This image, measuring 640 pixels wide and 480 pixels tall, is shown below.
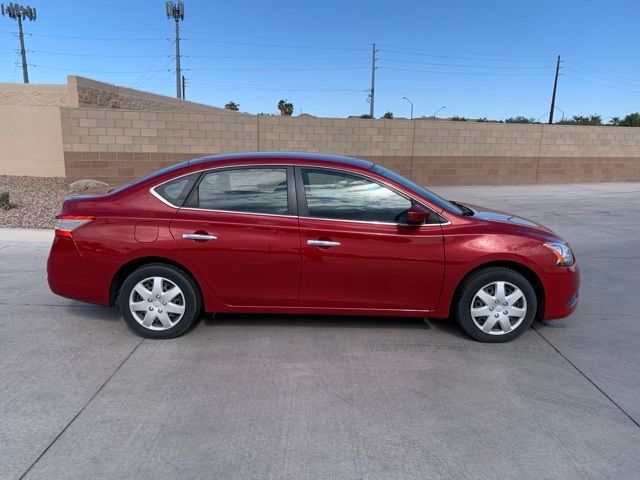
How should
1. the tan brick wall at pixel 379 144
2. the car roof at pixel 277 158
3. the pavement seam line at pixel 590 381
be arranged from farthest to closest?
the tan brick wall at pixel 379 144 < the car roof at pixel 277 158 < the pavement seam line at pixel 590 381

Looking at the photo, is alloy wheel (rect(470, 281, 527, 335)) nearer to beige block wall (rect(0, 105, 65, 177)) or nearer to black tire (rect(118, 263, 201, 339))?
black tire (rect(118, 263, 201, 339))

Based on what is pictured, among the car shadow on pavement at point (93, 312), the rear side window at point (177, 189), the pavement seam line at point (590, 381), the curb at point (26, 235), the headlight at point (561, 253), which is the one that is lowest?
the car shadow on pavement at point (93, 312)

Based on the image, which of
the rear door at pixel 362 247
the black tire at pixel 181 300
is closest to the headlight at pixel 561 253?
the rear door at pixel 362 247

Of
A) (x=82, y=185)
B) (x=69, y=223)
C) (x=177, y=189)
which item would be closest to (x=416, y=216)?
(x=177, y=189)

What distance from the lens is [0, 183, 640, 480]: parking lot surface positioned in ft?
9.24

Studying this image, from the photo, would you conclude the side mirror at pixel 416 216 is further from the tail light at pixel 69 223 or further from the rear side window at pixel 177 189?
the tail light at pixel 69 223

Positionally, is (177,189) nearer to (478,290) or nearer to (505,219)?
(478,290)

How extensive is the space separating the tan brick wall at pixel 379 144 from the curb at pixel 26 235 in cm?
524

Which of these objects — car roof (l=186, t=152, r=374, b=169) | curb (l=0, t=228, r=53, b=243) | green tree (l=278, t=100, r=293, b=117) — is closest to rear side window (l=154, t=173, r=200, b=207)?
car roof (l=186, t=152, r=374, b=169)

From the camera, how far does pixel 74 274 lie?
14.5 ft

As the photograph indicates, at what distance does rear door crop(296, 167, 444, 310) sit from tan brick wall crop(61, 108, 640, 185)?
10.3 m

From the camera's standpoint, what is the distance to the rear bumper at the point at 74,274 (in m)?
4.38

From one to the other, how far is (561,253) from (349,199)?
6.26 feet

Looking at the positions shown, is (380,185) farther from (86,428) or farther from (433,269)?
(86,428)
